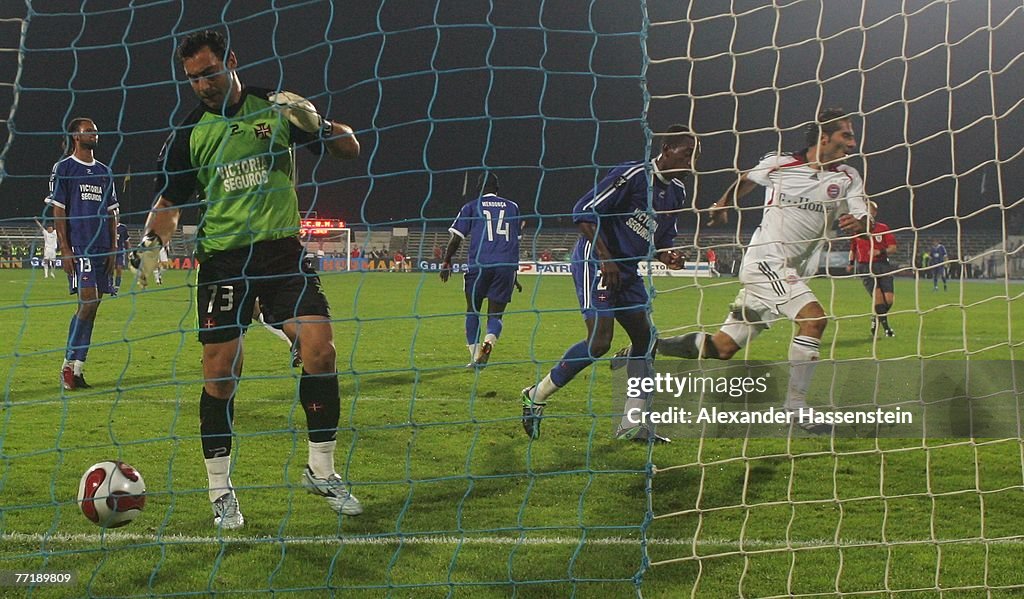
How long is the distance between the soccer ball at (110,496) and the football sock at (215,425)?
13.6 inches

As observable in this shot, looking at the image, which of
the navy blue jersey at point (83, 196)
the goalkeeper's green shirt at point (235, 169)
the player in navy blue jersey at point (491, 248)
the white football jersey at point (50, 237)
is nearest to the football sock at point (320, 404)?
the goalkeeper's green shirt at point (235, 169)

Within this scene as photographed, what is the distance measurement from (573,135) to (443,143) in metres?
5.12

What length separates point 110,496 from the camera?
3314mm

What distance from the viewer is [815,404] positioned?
21.4 ft

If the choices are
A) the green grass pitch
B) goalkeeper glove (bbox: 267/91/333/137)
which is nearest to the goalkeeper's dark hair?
the green grass pitch

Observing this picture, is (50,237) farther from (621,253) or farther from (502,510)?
(502,510)

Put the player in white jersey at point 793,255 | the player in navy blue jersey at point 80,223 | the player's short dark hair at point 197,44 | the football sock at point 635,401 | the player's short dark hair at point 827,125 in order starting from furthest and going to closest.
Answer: the player in navy blue jersey at point 80,223 → the player in white jersey at point 793,255 → the football sock at point 635,401 → the player's short dark hair at point 827,125 → the player's short dark hair at point 197,44

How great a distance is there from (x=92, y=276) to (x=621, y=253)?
411 cm

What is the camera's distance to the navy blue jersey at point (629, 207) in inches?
A: 209

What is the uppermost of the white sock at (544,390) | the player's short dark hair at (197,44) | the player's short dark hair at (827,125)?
the player's short dark hair at (197,44)

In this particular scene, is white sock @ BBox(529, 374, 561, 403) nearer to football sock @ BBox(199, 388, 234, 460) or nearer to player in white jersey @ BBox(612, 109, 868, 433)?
player in white jersey @ BBox(612, 109, 868, 433)

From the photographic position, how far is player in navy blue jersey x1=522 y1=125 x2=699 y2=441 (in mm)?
5262

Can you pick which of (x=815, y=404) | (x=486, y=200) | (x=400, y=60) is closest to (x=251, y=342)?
(x=486, y=200)

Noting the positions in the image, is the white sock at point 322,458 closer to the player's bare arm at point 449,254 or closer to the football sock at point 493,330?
the football sock at point 493,330
